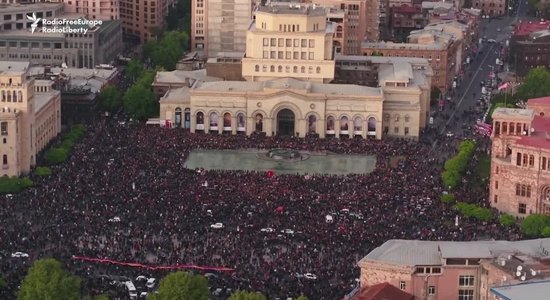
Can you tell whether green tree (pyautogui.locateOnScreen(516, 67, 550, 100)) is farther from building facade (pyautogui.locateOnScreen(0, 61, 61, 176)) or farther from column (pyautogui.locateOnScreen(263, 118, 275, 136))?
building facade (pyautogui.locateOnScreen(0, 61, 61, 176))

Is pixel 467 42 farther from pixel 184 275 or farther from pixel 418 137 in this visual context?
pixel 184 275

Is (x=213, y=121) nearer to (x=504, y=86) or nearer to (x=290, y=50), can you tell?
(x=290, y=50)

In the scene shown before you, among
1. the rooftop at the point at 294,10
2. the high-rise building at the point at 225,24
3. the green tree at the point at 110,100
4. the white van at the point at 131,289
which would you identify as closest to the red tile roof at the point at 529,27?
the high-rise building at the point at 225,24

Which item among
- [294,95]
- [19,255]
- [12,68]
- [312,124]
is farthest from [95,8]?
[19,255]

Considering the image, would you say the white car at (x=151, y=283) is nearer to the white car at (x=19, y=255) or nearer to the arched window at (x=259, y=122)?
the white car at (x=19, y=255)

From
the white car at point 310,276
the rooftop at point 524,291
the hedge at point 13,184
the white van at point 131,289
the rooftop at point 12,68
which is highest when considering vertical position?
the rooftop at point 12,68
